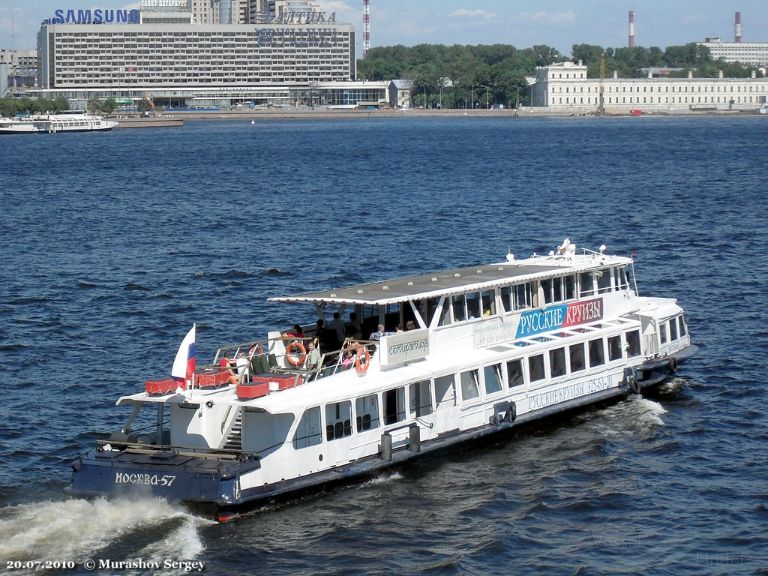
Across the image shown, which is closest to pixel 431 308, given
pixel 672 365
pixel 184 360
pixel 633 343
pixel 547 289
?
pixel 547 289

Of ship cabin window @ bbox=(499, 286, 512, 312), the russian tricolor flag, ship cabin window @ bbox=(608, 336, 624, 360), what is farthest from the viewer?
ship cabin window @ bbox=(608, 336, 624, 360)

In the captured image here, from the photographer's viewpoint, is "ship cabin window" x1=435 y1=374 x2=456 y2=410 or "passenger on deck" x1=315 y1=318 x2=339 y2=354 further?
"passenger on deck" x1=315 y1=318 x2=339 y2=354

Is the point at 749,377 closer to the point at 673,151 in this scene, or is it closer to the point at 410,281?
the point at 410,281

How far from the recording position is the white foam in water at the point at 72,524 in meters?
26.3

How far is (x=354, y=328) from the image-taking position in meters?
34.5

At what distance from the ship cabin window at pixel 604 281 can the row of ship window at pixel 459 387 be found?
5.34ft

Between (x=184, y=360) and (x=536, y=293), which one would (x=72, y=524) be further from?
(x=536, y=293)

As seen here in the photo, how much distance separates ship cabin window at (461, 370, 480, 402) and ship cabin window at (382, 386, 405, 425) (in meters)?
2.16

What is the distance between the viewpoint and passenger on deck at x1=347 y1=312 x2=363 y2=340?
1353 inches

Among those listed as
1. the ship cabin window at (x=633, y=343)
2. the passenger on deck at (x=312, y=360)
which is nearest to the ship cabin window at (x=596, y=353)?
the ship cabin window at (x=633, y=343)

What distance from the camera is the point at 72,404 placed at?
37906mm

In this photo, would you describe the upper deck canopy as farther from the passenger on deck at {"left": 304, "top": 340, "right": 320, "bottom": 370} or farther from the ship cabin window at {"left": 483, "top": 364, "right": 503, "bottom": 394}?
the ship cabin window at {"left": 483, "top": 364, "right": 503, "bottom": 394}

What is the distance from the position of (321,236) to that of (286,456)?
158 feet

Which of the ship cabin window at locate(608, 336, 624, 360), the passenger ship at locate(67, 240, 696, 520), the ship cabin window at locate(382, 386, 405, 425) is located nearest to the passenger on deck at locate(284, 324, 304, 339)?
the passenger ship at locate(67, 240, 696, 520)
